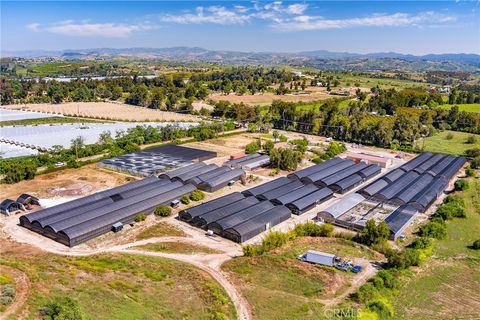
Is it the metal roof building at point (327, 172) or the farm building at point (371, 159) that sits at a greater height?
the metal roof building at point (327, 172)

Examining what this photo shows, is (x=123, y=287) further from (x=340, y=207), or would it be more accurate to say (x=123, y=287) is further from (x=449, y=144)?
(x=449, y=144)

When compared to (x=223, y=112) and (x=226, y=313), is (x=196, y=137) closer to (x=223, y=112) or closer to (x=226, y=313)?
(x=223, y=112)

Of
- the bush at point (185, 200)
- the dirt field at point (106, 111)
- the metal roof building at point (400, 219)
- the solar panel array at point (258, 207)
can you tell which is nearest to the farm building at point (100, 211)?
the bush at point (185, 200)

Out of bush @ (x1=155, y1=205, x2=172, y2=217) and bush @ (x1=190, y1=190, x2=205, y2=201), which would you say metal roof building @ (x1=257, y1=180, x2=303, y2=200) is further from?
bush @ (x1=155, y1=205, x2=172, y2=217)

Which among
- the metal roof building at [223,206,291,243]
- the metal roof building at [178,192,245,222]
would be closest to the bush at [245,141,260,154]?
the metal roof building at [178,192,245,222]

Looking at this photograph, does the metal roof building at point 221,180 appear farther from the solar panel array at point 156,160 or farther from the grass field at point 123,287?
the grass field at point 123,287

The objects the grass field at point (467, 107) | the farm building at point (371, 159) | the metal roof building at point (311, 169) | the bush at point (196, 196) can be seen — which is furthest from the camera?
the grass field at point (467, 107)
